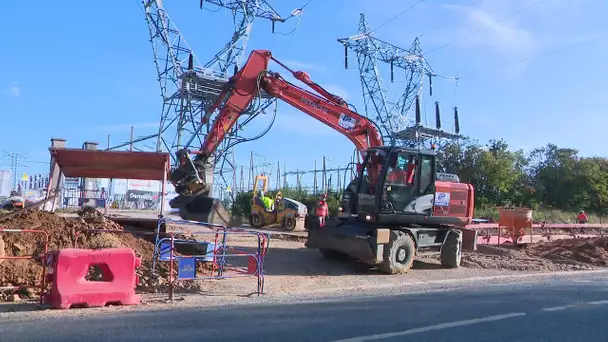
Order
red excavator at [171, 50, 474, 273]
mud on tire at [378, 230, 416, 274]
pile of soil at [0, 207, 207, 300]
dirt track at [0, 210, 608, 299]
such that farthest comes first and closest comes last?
red excavator at [171, 50, 474, 273], mud on tire at [378, 230, 416, 274], dirt track at [0, 210, 608, 299], pile of soil at [0, 207, 207, 300]

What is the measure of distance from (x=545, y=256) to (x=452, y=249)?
551 cm

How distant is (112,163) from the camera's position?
1355 centimetres

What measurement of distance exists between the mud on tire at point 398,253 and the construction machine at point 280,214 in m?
11.4

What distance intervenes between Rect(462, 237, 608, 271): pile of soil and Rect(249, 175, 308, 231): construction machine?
8.60 meters

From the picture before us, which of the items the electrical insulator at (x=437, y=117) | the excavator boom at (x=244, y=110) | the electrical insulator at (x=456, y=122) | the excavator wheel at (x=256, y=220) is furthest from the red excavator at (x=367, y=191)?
the electrical insulator at (x=456, y=122)

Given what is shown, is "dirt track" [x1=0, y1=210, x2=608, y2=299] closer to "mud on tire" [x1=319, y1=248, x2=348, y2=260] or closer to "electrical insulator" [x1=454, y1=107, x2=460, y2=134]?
"mud on tire" [x1=319, y1=248, x2=348, y2=260]

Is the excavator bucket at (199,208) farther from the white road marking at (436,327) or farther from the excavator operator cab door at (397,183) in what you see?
the white road marking at (436,327)

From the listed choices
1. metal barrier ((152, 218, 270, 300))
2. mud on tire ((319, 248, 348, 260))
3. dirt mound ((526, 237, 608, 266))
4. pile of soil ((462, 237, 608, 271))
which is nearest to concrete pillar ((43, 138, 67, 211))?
metal barrier ((152, 218, 270, 300))

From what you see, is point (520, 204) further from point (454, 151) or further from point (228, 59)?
point (228, 59)

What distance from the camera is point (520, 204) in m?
40.4

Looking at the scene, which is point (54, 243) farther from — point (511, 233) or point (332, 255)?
point (511, 233)

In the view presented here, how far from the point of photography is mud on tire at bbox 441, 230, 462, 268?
15.5m

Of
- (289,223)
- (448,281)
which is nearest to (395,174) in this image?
(448,281)

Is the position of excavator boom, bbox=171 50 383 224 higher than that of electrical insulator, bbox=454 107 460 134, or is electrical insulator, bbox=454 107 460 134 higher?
electrical insulator, bbox=454 107 460 134
